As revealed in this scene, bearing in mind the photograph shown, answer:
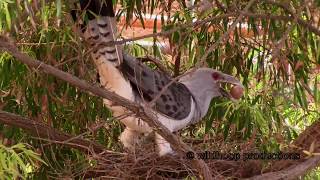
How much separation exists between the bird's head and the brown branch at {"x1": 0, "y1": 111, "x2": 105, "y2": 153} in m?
0.36

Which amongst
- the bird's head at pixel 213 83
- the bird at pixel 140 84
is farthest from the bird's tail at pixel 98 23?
the bird's head at pixel 213 83

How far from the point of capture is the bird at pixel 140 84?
1.25 metres

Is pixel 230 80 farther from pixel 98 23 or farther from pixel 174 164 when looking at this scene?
pixel 98 23

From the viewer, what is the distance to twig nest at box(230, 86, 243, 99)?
5.24 ft

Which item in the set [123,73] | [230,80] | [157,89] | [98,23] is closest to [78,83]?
[98,23]

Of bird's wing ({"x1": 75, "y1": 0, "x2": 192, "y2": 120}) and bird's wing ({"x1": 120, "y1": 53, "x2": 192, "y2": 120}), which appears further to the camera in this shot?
bird's wing ({"x1": 120, "y1": 53, "x2": 192, "y2": 120})

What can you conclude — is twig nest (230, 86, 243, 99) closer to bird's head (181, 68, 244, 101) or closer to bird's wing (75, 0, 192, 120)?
bird's head (181, 68, 244, 101)

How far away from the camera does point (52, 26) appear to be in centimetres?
152

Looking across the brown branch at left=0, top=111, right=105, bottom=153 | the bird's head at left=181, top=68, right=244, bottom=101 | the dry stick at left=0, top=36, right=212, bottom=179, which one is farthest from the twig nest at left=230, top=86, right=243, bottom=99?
the dry stick at left=0, top=36, right=212, bottom=179

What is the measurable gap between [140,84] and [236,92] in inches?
11.6

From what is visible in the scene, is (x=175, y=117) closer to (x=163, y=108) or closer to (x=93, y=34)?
(x=163, y=108)

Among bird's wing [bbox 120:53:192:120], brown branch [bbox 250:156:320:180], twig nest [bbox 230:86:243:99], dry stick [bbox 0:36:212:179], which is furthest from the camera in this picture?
twig nest [bbox 230:86:243:99]

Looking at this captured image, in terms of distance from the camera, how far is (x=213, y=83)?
166cm

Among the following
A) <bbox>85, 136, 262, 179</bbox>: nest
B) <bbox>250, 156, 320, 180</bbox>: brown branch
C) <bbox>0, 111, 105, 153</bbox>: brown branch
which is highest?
<bbox>0, 111, 105, 153</bbox>: brown branch
